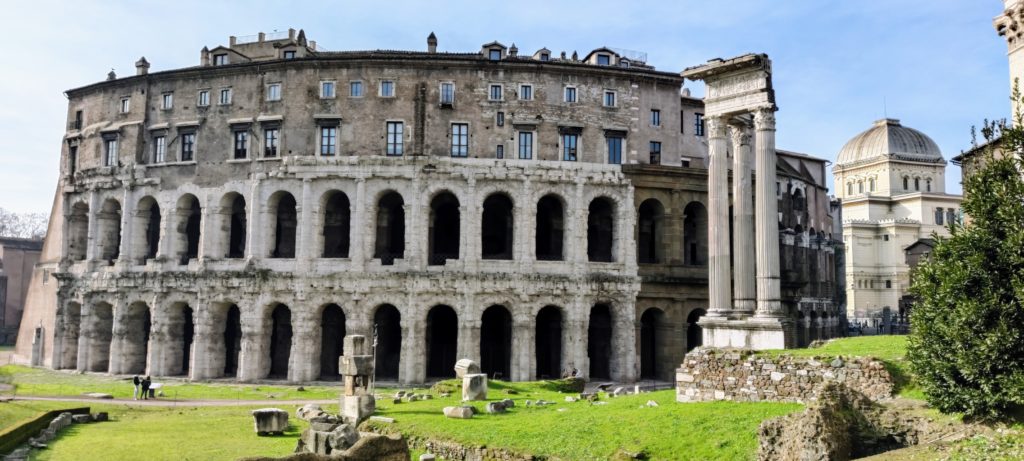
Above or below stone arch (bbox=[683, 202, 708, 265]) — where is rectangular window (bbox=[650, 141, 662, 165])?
above

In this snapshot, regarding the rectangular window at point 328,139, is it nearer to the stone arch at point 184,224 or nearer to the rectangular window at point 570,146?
the stone arch at point 184,224

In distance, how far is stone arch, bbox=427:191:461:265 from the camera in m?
41.7

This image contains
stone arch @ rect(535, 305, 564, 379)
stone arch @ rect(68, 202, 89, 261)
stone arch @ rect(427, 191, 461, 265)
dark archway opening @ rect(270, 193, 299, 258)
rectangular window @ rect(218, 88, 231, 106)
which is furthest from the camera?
stone arch @ rect(68, 202, 89, 261)

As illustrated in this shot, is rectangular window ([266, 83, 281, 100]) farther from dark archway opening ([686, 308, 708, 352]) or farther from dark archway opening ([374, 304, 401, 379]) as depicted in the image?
dark archway opening ([686, 308, 708, 352])

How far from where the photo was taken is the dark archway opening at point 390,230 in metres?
41.6

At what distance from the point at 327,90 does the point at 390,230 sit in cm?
792

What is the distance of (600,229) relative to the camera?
42.7m

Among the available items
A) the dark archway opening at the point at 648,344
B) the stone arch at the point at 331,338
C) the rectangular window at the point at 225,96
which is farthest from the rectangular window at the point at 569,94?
the rectangular window at the point at 225,96

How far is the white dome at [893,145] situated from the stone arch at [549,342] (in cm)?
5967

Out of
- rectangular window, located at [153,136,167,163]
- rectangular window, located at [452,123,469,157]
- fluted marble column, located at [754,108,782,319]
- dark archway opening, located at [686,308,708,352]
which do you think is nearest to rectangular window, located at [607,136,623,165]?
rectangular window, located at [452,123,469,157]

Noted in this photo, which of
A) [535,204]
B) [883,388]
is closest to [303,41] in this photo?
[535,204]

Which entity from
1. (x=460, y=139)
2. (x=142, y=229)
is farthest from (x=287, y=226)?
(x=460, y=139)

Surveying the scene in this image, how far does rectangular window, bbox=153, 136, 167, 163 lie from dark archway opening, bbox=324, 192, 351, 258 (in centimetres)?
1002

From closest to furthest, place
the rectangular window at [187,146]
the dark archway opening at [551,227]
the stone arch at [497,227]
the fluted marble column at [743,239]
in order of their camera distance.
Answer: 1. the fluted marble column at [743,239]
2. the stone arch at [497,227]
3. the dark archway opening at [551,227]
4. the rectangular window at [187,146]
